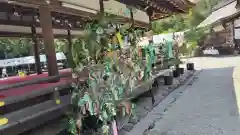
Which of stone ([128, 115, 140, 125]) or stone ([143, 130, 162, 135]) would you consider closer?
stone ([143, 130, 162, 135])

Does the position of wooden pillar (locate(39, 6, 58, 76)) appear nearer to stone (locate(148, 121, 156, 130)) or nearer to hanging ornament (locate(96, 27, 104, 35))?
hanging ornament (locate(96, 27, 104, 35))

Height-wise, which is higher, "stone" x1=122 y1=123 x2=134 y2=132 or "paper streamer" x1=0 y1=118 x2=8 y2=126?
"paper streamer" x1=0 y1=118 x2=8 y2=126

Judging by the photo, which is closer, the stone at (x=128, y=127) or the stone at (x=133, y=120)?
the stone at (x=128, y=127)

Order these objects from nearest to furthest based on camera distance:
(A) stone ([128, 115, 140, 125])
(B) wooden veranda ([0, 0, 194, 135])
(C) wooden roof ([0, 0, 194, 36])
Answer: (B) wooden veranda ([0, 0, 194, 135])
(C) wooden roof ([0, 0, 194, 36])
(A) stone ([128, 115, 140, 125])

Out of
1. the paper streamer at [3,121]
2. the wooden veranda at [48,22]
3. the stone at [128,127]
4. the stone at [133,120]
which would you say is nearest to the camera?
the paper streamer at [3,121]

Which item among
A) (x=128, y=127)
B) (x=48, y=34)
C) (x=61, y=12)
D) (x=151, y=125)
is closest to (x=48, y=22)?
(x=48, y=34)

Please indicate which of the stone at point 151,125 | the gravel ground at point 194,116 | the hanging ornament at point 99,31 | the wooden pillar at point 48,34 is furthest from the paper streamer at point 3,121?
the stone at point 151,125

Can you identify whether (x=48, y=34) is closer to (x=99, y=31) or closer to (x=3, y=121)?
(x=99, y=31)

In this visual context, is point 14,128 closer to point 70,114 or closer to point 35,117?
point 35,117

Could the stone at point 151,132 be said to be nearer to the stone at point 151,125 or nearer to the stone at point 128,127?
the stone at point 151,125

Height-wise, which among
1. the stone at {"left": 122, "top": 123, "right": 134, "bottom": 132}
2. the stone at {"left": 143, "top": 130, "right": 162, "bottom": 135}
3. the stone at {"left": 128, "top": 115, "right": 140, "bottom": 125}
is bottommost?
the stone at {"left": 143, "top": 130, "right": 162, "bottom": 135}

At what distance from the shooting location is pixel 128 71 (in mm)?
4516

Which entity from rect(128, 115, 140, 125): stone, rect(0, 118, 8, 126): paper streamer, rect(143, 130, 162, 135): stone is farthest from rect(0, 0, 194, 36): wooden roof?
rect(143, 130, 162, 135): stone

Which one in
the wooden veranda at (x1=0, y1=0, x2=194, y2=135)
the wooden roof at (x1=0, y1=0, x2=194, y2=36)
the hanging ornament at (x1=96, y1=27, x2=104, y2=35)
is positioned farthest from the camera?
the wooden roof at (x1=0, y1=0, x2=194, y2=36)
